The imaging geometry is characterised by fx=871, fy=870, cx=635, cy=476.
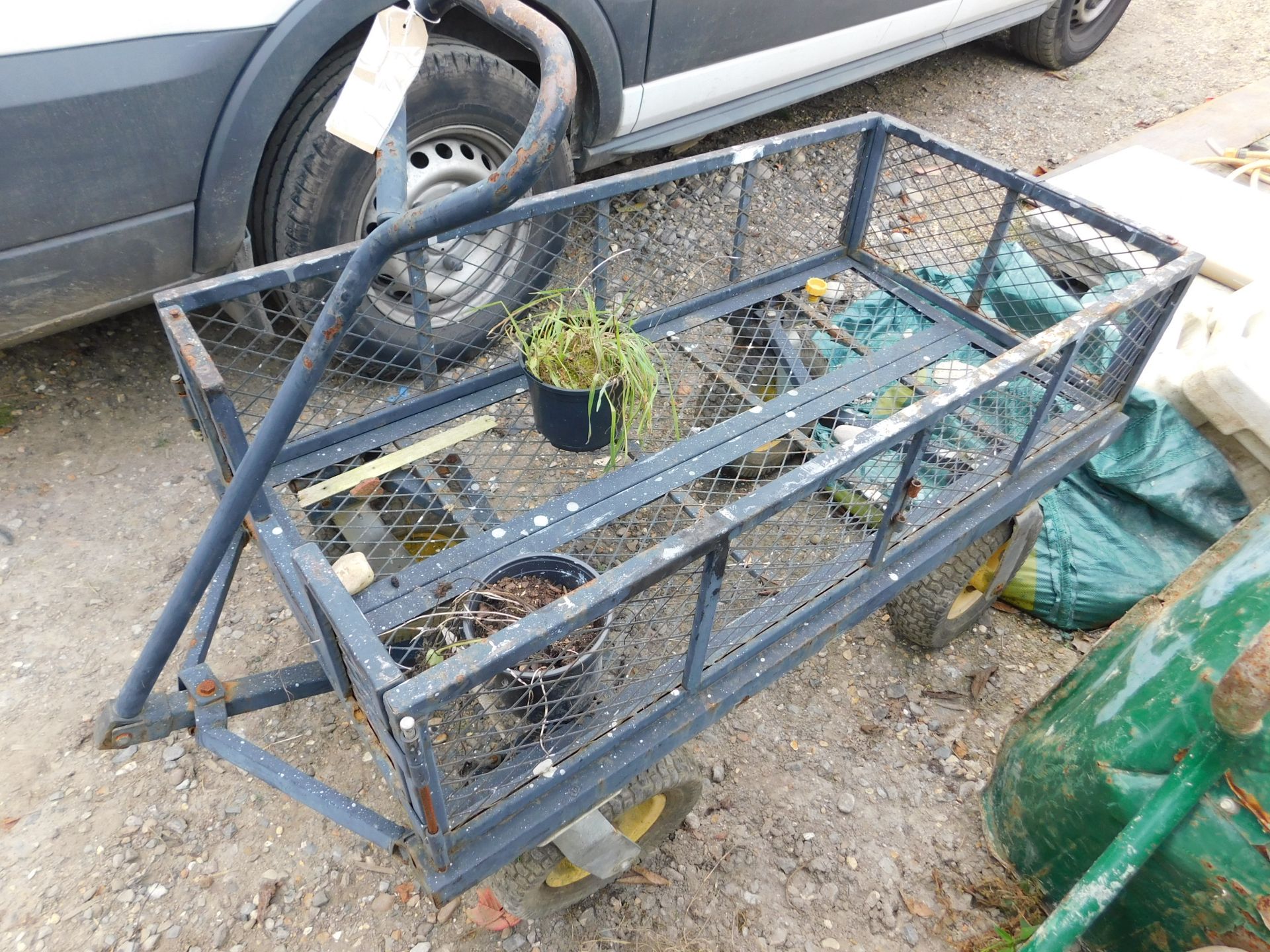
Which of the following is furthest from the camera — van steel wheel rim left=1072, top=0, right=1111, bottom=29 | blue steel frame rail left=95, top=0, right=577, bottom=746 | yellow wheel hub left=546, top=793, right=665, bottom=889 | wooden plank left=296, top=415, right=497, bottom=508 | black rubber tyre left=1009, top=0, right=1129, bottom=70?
van steel wheel rim left=1072, top=0, right=1111, bottom=29

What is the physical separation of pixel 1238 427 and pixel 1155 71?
4.50m

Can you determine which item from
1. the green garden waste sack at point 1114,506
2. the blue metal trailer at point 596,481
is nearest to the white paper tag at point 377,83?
the blue metal trailer at point 596,481

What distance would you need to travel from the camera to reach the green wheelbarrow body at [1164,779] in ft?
4.98

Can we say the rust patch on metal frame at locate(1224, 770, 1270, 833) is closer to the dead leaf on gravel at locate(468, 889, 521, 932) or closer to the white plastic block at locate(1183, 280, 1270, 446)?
the dead leaf on gravel at locate(468, 889, 521, 932)

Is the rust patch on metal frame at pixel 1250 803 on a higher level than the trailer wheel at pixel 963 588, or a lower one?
higher

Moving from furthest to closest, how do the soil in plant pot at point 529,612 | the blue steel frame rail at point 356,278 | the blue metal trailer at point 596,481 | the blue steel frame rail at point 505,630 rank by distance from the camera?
the soil in plant pot at point 529,612 < the blue metal trailer at point 596,481 < the blue steel frame rail at point 505,630 < the blue steel frame rail at point 356,278

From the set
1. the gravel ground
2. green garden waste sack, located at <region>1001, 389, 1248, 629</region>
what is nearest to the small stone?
the gravel ground

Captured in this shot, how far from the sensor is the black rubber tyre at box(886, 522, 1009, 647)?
7.95ft

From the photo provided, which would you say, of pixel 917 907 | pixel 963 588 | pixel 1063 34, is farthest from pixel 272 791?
pixel 1063 34

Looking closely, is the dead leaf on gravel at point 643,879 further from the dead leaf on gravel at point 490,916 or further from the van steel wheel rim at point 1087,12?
the van steel wheel rim at point 1087,12

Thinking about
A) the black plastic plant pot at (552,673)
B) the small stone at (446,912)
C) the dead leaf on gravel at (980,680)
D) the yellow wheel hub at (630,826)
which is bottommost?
the small stone at (446,912)

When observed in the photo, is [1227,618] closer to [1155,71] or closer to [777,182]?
[777,182]

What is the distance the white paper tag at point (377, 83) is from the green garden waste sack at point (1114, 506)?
1718 mm

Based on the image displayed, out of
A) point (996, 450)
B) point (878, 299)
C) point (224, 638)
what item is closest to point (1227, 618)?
point (996, 450)
